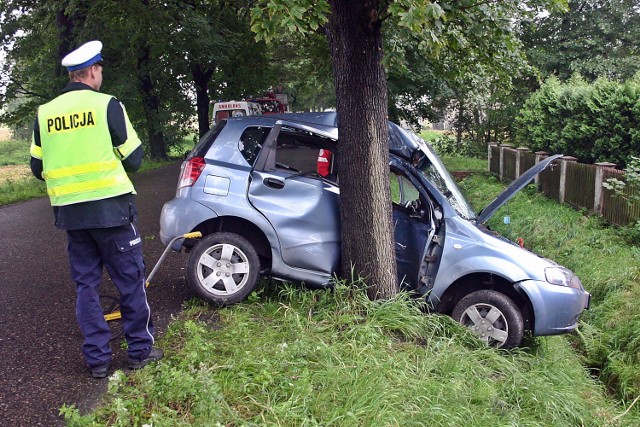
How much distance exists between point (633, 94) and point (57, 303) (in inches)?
428

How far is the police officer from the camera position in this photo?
148 inches

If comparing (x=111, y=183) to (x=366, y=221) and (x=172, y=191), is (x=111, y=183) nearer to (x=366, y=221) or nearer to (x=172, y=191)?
(x=366, y=221)

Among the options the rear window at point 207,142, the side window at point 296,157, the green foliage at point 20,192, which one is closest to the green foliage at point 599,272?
the side window at point 296,157

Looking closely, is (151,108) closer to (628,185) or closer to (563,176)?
(563,176)

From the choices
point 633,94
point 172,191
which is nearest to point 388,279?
point 633,94

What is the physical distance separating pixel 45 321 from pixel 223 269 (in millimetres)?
1529

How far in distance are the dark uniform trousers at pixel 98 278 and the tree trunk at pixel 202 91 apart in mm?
23466

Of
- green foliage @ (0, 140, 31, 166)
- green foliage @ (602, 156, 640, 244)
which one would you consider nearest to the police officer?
green foliage @ (602, 156, 640, 244)

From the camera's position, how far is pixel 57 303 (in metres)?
5.64

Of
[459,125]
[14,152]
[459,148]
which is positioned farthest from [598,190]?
[14,152]

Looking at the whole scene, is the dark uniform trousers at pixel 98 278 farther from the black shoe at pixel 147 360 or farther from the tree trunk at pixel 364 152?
the tree trunk at pixel 364 152

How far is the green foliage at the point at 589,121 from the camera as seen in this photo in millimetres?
11945

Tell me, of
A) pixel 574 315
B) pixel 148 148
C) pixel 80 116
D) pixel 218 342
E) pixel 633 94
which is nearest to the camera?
pixel 80 116

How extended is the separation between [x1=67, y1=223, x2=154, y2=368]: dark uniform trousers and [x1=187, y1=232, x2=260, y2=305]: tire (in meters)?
1.33
